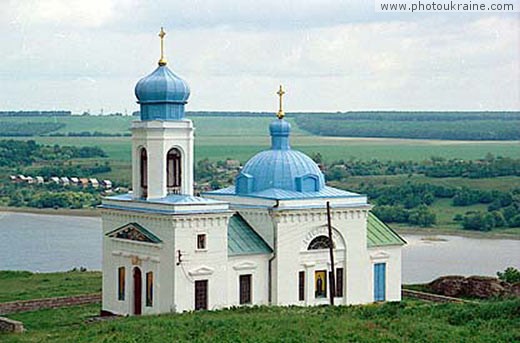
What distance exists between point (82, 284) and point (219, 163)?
62670mm

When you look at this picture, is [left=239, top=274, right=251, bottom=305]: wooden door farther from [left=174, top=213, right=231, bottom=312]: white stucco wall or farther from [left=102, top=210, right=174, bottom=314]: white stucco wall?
[left=102, top=210, right=174, bottom=314]: white stucco wall

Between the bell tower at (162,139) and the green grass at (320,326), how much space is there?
328 centimetres

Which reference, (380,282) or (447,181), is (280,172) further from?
(447,181)

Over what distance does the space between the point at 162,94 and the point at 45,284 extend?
9332 mm

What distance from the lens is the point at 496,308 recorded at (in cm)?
1948

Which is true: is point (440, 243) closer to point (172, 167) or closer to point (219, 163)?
point (172, 167)

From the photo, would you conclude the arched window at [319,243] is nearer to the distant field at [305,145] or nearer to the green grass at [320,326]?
the green grass at [320,326]

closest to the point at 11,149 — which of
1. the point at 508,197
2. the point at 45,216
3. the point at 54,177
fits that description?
the point at 54,177

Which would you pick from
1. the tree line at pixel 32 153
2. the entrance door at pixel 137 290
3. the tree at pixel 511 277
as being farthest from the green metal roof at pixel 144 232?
the tree line at pixel 32 153

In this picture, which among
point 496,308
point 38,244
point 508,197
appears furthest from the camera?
point 508,197

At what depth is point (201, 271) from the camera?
22.9 m

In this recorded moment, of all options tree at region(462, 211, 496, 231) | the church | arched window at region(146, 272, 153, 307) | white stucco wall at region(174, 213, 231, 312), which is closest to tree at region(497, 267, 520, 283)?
the church

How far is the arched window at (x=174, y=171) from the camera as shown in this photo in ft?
78.0

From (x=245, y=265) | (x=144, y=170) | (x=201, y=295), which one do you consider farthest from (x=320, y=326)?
(x=144, y=170)
